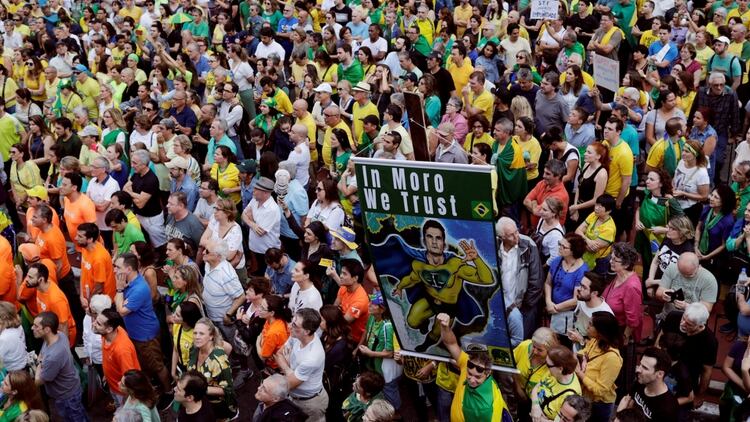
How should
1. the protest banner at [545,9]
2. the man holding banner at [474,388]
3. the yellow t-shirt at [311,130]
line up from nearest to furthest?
the man holding banner at [474,388] < the yellow t-shirt at [311,130] < the protest banner at [545,9]

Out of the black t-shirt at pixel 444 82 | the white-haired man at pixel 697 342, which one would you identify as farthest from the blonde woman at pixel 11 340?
the black t-shirt at pixel 444 82

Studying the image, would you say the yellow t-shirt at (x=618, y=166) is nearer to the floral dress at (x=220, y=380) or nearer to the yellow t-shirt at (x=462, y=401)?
the yellow t-shirt at (x=462, y=401)

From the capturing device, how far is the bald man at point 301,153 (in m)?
11.4

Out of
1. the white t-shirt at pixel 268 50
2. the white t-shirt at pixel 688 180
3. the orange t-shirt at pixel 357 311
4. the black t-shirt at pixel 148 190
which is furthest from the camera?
the white t-shirt at pixel 268 50

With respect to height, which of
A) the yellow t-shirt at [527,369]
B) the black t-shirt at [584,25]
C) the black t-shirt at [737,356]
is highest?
the yellow t-shirt at [527,369]

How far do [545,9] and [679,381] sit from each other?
8867mm

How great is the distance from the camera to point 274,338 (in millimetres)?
7938

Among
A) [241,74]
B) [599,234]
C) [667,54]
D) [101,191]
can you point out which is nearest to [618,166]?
[599,234]

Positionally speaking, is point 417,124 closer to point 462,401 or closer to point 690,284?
point 462,401

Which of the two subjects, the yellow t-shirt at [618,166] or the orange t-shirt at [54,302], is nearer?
the orange t-shirt at [54,302]

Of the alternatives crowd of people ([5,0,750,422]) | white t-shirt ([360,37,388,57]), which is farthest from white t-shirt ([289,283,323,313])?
white t-shirt ([360,37,388,57])

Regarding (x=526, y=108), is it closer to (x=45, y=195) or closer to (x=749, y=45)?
(x=749, y=45)

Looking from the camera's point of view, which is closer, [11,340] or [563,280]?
[11,340]

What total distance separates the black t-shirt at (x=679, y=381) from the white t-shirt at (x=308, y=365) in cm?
265
